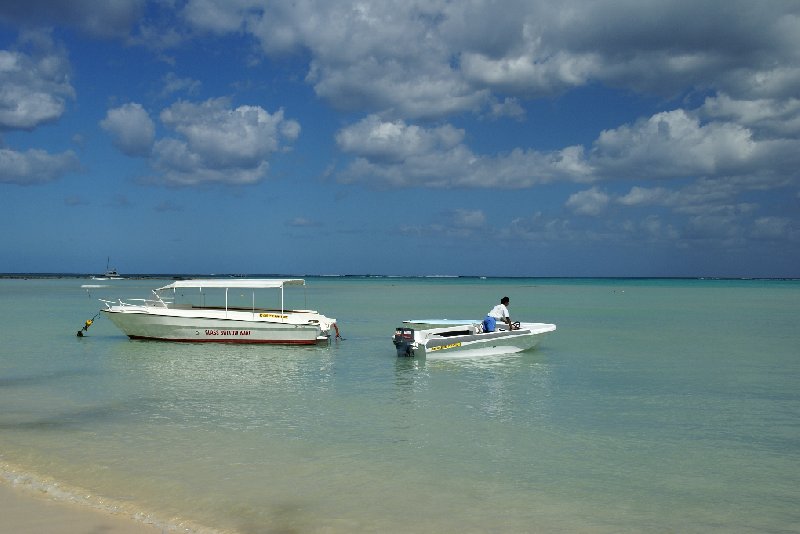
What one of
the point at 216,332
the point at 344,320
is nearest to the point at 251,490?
the point at 216,332

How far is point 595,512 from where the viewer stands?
336 inches

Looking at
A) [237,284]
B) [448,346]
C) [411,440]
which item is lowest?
[411,440]

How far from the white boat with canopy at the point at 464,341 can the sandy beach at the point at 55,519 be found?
562 inches

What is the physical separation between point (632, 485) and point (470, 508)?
2589mm

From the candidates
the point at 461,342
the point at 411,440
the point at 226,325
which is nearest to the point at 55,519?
the point at 411,440

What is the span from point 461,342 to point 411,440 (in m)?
10.2

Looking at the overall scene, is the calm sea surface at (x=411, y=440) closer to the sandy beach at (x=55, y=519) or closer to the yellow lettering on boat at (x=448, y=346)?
the sandy beach at (x=55, y=519)

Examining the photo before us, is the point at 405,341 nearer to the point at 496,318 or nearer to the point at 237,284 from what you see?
the point at 496,318

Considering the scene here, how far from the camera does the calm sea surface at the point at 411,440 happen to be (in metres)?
8.51

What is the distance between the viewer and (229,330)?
26000 mm

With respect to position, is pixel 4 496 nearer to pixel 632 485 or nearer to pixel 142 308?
pixel 632 485

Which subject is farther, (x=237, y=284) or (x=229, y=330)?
(x=229, y=330)

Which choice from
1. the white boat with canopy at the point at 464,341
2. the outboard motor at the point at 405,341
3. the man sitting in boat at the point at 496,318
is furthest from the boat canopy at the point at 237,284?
the man sitting in boat at the point at 496,318

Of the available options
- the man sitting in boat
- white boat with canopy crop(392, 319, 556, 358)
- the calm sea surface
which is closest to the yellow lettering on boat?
white boat with canopy crop(392, 319, 556, 358)
